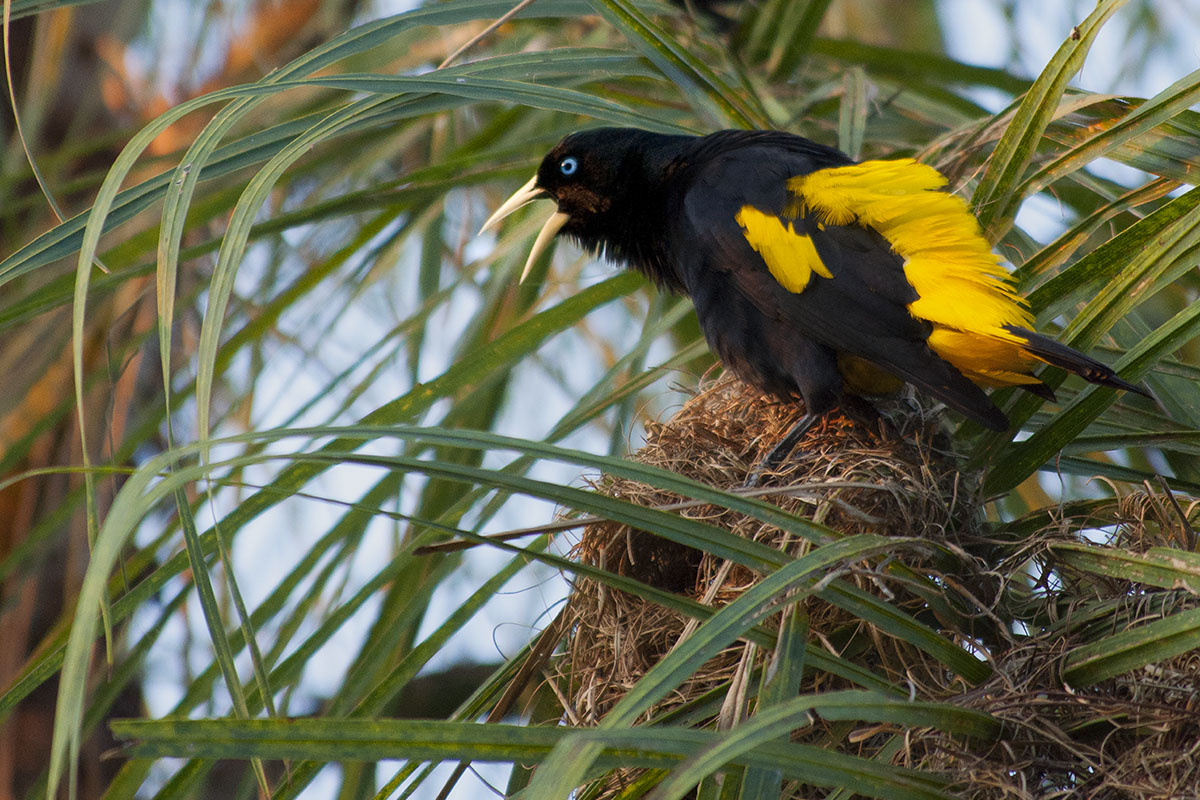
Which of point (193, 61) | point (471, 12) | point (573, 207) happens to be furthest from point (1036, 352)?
point (193, 61)

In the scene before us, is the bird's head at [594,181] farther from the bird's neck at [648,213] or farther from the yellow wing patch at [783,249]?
the yellow wing patch at [783,249]

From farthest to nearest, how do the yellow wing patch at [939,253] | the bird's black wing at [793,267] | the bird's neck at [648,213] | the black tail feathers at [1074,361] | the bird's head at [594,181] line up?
1. the bird's head at [594,181]
2. the bird's neck at [648,213]
3. the bird's black wing at [793,267]
4. the yellow wing patch at [939,253]
5. the black tail feathers at [1074,361]

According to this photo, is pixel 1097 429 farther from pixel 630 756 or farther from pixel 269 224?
pixel 269 224

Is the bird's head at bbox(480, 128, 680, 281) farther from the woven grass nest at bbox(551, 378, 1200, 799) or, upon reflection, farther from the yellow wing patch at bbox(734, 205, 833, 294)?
the woven grass nest at bbox(551, 378, 1200, 799)

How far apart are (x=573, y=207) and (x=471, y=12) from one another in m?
1.02

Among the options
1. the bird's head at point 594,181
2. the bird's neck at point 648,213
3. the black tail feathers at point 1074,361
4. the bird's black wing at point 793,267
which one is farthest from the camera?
the bird's head at point 594,181

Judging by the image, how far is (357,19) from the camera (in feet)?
13.4

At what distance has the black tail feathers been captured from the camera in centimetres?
178

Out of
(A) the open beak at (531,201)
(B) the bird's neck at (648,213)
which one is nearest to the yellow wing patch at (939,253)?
(B) the bird's neck at (648,213)

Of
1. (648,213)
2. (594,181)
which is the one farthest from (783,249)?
(594,181)

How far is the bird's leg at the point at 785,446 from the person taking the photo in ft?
7.71

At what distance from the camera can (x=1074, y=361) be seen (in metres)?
1.81

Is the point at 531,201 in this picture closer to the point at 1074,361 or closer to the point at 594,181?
the point at 594,181

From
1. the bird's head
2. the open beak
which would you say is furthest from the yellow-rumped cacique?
the open beak
